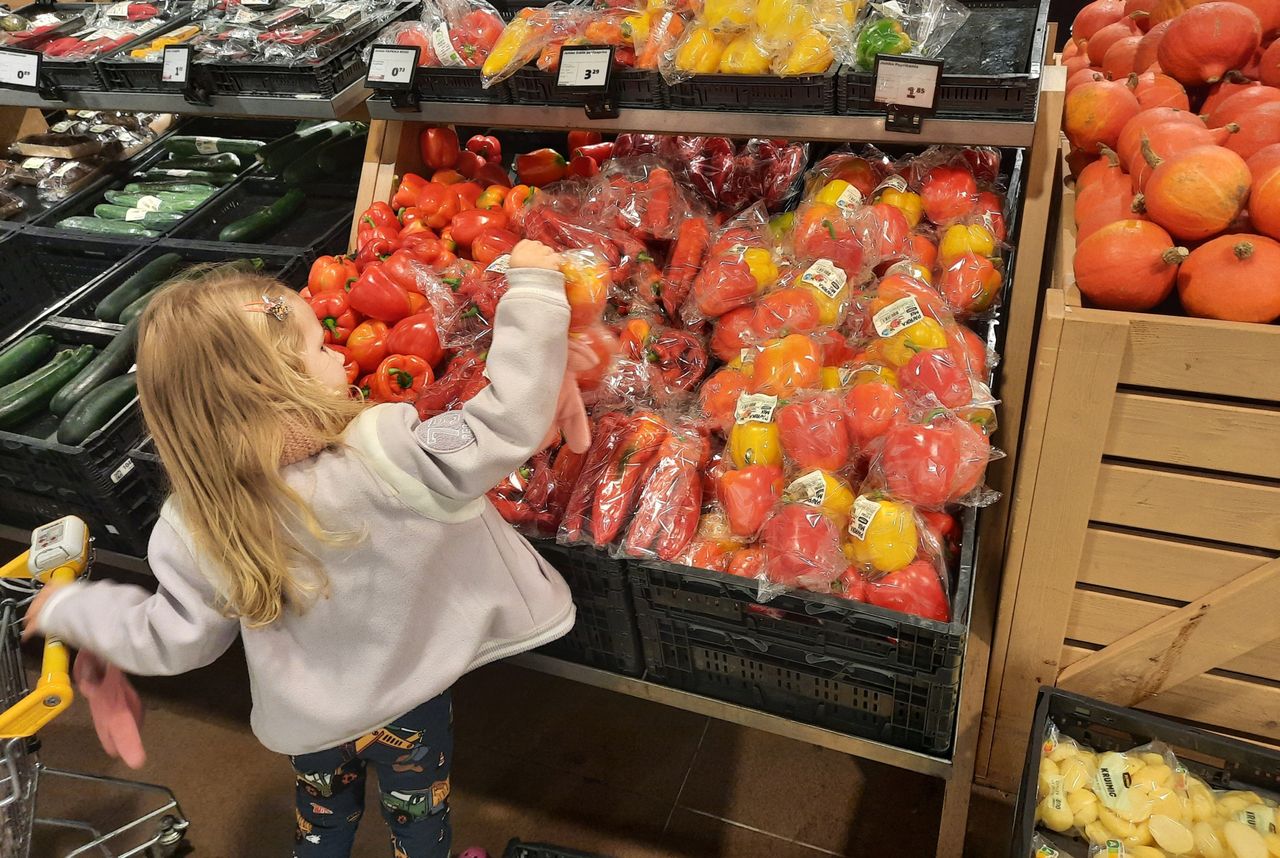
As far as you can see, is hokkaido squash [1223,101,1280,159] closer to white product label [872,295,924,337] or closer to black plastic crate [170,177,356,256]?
white product label [872,295,924,337]

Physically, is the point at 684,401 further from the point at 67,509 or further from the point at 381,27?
the point at 67,509

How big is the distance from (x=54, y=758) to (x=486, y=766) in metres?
1.36

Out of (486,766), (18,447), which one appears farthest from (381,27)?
(486,766)

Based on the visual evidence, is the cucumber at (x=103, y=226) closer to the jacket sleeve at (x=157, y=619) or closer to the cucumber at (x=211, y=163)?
the cucumber at (x=211, y=163)

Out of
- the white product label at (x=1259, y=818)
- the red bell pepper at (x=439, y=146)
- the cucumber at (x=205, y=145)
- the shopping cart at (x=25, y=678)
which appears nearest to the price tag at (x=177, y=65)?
the red bell pepper at (x=439, y=146)

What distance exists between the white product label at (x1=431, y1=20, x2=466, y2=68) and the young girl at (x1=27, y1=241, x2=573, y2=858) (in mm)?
1029

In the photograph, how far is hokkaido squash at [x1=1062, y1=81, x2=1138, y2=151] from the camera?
1776 millimetres

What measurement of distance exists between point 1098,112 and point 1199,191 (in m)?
0.52

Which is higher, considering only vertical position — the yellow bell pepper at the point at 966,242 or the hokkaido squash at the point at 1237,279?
the hokkaido squash at the point at 1237,279

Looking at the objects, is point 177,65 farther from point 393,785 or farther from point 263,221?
point 393,785

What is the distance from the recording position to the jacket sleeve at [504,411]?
132 cm

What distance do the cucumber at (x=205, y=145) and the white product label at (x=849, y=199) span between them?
2.43 m

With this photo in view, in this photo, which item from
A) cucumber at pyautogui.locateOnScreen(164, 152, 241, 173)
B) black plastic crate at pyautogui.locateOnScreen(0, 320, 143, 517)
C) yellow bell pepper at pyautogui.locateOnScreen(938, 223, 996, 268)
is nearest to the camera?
yellow bell pepper at pyautogui.locateOnScreen(938, 223, 996, 268)

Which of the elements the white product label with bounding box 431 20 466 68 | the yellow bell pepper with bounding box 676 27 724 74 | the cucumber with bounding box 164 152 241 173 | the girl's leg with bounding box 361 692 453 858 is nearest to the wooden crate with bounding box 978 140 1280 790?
the yellow bell pepper with bounding box 676 27 724 74
